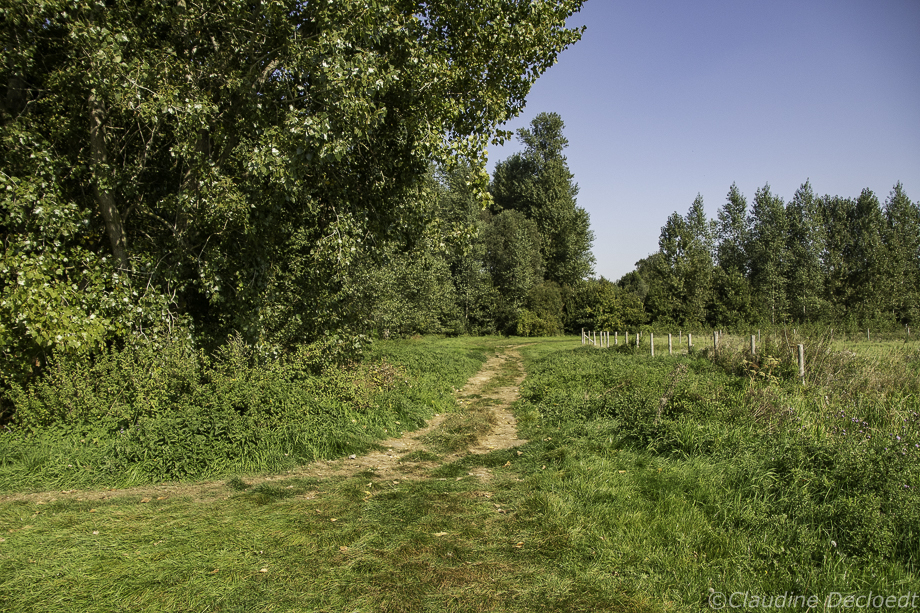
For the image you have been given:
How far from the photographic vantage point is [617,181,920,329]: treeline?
49062 millimetres

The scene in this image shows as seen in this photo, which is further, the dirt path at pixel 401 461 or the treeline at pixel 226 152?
the treeline at pixel 226 152

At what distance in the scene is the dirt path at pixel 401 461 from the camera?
5738mm

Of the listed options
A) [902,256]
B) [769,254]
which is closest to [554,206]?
[769,254]

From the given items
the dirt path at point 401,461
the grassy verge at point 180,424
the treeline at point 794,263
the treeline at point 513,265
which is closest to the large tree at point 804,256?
the treeline at point 794,263

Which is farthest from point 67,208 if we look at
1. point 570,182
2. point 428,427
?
point 570,182

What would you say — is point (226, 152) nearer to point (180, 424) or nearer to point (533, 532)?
point (180, 424)

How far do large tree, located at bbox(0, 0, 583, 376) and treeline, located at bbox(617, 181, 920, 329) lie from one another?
4089 cm

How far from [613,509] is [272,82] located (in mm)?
8604

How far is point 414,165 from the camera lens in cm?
961

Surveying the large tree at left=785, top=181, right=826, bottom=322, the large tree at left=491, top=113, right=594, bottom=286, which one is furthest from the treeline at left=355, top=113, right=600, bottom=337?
the large tree at left=785, top=181, right=826, bottom=322

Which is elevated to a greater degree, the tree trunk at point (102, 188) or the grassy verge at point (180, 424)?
the tree trunk at point (102, 188)

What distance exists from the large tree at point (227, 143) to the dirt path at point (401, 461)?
2530mm

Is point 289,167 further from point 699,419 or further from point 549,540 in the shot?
point 699,419

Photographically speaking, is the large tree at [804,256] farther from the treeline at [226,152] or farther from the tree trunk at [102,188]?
the tree trunk at [102,188]
